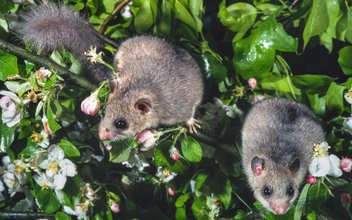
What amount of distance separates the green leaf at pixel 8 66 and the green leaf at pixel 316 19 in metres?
0.90

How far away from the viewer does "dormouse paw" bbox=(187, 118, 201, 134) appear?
172 cm

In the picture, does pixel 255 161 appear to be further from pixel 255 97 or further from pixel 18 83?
pixel 18 83

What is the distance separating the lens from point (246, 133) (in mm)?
1905

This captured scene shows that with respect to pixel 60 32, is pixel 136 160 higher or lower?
lower

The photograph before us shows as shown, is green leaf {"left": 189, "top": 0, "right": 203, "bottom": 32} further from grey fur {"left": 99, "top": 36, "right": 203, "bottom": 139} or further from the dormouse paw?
the dormouse paw

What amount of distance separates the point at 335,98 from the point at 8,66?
3.34 ft

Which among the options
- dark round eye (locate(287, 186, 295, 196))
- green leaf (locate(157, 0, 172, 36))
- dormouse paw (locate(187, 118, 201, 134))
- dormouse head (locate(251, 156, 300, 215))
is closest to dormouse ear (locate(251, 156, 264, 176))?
dormouse head (locate(251, 156, 300, 215))

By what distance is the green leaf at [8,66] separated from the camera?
5.27 feet

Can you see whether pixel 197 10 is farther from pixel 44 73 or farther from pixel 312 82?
pixel 44 73

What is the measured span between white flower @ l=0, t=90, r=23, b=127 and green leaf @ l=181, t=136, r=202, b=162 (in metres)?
0.48

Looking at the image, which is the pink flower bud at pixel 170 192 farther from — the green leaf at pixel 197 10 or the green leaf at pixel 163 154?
the green leaf at pixel 197 10

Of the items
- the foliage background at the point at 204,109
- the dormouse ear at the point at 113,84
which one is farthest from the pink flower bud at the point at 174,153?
the dormouse ear at the point at 113,84

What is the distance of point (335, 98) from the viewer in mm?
1828

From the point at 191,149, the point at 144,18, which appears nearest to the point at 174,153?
the point at 191,149
